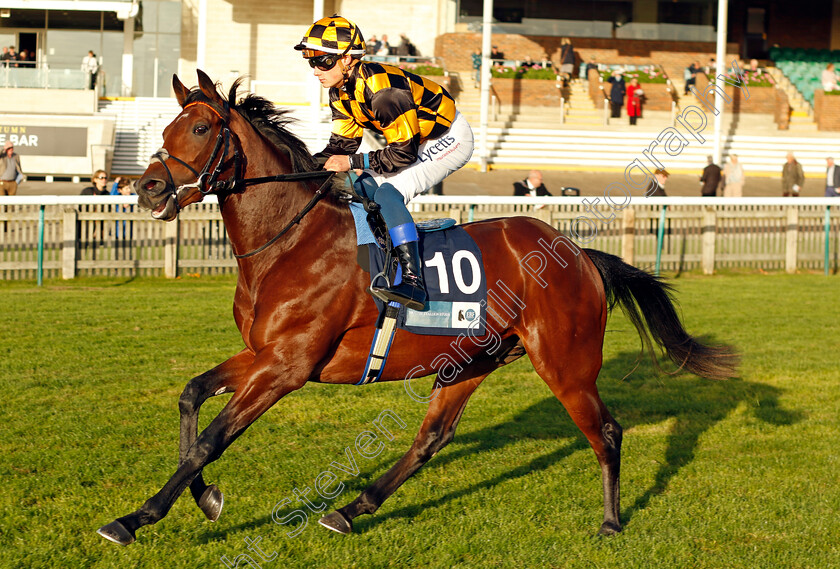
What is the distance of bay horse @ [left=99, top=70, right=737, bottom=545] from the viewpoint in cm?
387

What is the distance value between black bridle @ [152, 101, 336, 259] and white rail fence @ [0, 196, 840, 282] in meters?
6.62

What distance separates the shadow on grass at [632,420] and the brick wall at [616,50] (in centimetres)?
2260

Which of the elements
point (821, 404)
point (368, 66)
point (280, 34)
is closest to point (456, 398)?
point (368, 66)

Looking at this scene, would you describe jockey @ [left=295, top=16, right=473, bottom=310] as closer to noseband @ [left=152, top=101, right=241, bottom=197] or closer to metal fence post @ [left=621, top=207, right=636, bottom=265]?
noseband @ [left=152, top=101, right=241, bottom=197]

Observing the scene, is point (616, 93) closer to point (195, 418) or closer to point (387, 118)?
point (387, 118)

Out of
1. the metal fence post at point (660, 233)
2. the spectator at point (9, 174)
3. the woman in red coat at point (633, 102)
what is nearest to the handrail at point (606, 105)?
the woman in red coat at point (633, 102)

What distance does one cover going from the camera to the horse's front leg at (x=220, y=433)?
11.7 ft

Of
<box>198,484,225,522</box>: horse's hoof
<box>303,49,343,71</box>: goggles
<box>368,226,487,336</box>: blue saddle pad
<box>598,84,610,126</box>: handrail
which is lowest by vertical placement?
<box>198,484,225,522</box>: horse's hoof

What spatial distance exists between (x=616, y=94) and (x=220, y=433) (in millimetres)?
22950

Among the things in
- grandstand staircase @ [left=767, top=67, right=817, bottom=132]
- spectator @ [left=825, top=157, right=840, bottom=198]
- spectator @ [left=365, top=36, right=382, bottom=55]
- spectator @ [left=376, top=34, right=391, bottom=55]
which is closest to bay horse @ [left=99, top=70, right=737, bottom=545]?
spectator @ [left=825, top=157, right=840, bottom=198]

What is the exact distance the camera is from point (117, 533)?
11.5ft

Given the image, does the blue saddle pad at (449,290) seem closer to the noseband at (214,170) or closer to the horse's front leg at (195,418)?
the horse's front leg at (195,418)

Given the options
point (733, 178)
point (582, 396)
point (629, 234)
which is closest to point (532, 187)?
point (629, 234)

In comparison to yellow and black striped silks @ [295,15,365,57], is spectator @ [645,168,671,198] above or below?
below
